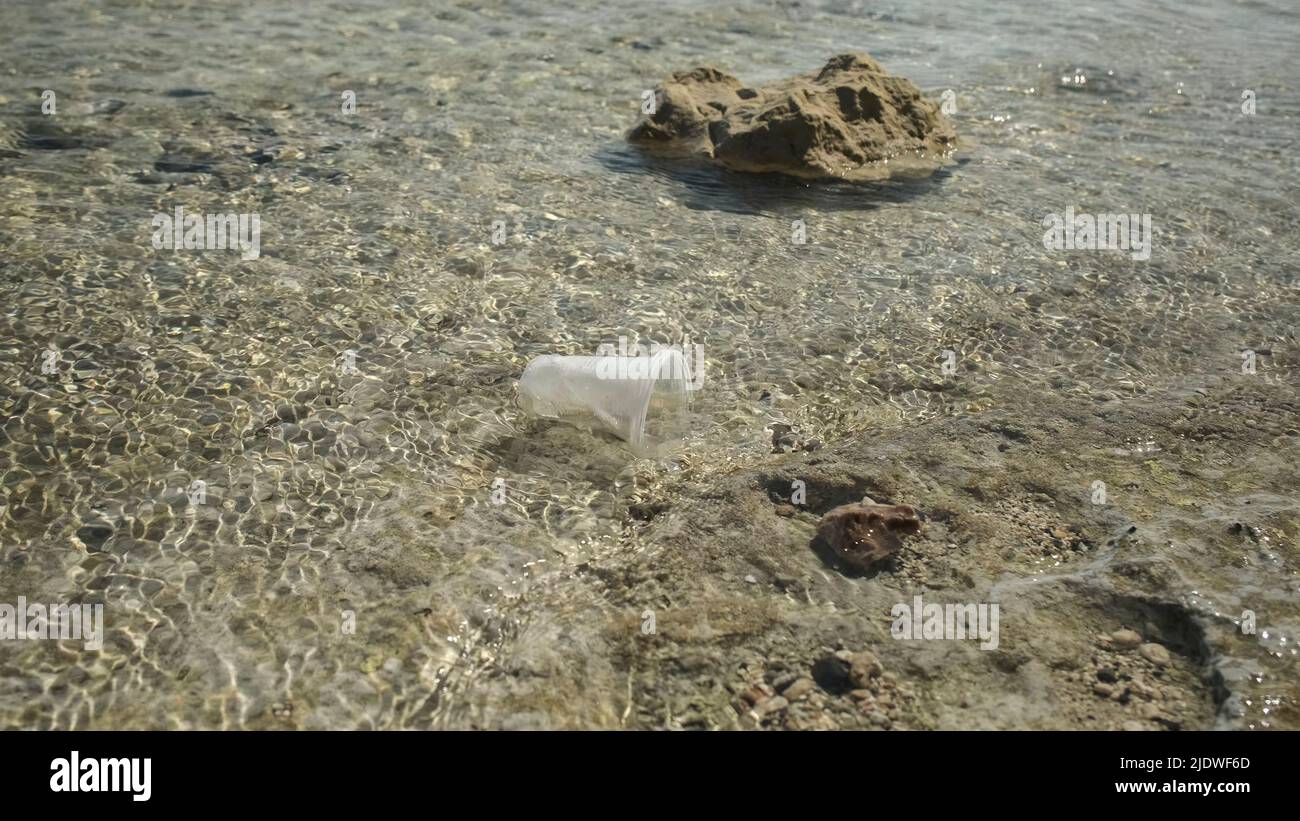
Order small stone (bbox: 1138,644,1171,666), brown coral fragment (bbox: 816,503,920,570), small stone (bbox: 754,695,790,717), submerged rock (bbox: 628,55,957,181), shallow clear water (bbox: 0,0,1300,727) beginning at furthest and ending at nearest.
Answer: submerged rock (bbox: 628,55,957,181) < brown coral fragment (bbox: 816,503,920,570) < shallow clear water (bbox: 0,0,1300,727) < small stone (bbox: 1138,644,1171,666) < small stone (bbox: 754,695,790,717)

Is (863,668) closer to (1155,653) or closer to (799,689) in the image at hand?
(799,689)

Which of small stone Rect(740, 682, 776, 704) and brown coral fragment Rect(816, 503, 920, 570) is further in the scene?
brown coral fragment Rect(816, 503, 920, 570)

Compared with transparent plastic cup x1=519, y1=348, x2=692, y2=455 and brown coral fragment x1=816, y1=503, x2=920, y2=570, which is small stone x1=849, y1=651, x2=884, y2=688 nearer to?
brown coral fragment x1=816, y1=503, x2=920, y2=570

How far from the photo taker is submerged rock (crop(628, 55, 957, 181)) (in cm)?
848

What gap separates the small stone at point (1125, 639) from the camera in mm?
3873

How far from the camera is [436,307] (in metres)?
6.20

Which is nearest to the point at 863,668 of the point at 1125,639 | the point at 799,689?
the point at 799,689

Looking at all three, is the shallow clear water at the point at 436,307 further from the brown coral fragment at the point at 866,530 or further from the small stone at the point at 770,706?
the brown coral fragment at the point at 866,530

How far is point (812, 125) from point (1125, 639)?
5598 mm

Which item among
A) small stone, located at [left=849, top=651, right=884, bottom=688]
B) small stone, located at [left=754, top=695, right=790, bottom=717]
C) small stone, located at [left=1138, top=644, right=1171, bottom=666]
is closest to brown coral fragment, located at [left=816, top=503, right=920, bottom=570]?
small stone, located at [left=849, top=651, right=884, bottom=688]

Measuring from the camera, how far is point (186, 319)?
5.84m

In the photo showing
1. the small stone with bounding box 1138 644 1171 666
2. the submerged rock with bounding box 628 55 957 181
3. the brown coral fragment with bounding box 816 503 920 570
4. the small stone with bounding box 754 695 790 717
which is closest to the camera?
the small stone with bounding box 754 695 790 717

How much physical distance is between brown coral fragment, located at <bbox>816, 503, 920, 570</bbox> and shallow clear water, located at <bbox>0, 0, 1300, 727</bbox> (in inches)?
29.2

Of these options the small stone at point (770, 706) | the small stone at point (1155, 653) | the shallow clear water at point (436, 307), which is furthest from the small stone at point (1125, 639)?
the small stone at point (770, 706)
